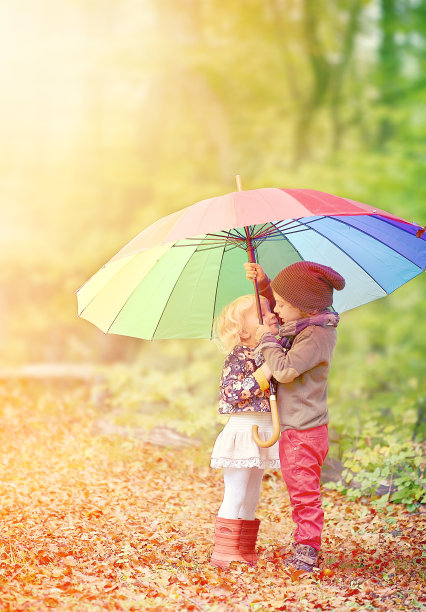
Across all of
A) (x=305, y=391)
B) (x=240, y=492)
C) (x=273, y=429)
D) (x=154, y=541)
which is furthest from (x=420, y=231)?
A: (x=154, y=541)

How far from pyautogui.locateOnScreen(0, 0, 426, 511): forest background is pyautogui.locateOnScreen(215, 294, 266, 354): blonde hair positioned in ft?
19.9

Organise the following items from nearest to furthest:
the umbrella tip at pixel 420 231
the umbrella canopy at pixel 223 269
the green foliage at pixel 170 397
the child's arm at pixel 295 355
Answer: the child's arm at pixel 295 355 < the umbrella tip at pixel 420 231 < the umbrella canopy at pixel 223 269 < the green foliage at pixel 170 397

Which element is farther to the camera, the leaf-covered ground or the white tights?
the white tights

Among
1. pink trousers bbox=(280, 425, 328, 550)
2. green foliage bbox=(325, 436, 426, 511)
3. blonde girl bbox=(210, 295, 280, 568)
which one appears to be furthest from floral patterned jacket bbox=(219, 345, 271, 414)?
green foliage bbox=(325, 436, 426, 511)

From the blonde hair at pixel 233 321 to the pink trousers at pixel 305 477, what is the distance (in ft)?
1.97

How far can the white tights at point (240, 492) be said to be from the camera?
4027 mm

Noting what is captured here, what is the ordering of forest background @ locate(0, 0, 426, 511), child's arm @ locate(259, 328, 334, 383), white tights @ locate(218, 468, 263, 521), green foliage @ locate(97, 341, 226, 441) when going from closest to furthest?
child's arm @ locate(259, 328, 334, 383)
white tights @ locate(218, 468, 263, 521)
green foliage @ locate(97, 341, 226, 441)
forest background @ locate(0, 0, 426, 511)

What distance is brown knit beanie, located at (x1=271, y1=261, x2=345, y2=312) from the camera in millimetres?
3816

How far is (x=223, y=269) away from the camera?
4488mm

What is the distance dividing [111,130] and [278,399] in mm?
11047

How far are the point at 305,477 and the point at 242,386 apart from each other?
1.94 feet

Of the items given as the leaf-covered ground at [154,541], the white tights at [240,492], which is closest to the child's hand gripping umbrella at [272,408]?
the white tights at [240,492]

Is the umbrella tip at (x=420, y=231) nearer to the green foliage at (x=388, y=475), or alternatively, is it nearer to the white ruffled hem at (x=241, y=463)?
the white ruffled hem at (x=241, y=463)

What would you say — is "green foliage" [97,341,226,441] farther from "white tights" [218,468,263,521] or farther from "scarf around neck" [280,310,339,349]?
"scarf around neck" [280,310,339,349]
